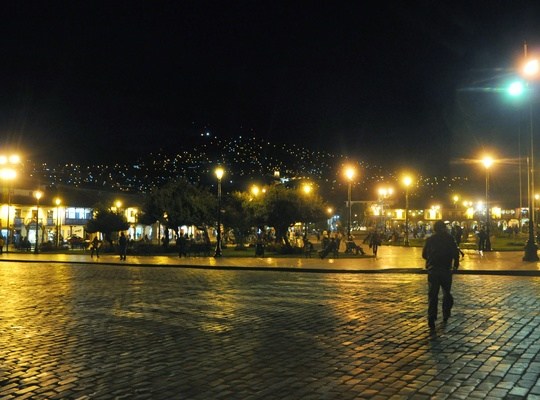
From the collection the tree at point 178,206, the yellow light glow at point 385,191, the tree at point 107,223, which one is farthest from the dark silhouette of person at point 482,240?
the yellow light glow at point 385,191

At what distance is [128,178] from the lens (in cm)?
8031

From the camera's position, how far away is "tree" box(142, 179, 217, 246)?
4503cm

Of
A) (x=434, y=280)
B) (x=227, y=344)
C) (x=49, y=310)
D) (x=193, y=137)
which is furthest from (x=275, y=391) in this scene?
(x=193, y=137)

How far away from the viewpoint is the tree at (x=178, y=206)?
45.0 metres

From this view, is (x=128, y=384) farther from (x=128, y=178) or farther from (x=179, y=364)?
(x=128, y=178)

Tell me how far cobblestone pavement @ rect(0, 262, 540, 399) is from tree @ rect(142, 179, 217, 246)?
29428 mm

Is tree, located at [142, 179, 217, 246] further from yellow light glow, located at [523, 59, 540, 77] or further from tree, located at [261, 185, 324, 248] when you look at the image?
yellow light glow, located at [523, 59, 540, 77]

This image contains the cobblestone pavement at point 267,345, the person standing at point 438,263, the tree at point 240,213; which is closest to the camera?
the cobblestone pavement at point 267,345

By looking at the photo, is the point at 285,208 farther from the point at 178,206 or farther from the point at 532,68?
the point at 532,68

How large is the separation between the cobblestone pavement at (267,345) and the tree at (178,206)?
29428 mm

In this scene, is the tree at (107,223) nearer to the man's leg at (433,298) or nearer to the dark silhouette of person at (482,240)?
the dark silhouette of person at (482,240)

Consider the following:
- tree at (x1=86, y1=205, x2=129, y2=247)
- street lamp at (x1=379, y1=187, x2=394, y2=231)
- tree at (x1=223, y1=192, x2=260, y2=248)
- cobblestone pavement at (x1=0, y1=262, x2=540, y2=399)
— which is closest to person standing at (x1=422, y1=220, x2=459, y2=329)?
cobblestone pavement at (x1=0, y1=262, x2=540, y2=399)

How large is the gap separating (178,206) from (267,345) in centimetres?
3718

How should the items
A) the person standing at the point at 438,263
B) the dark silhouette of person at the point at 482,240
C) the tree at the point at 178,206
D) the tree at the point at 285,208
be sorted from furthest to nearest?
1. the tree at the point at 178,206
2. the tree at the point at 285,208
3. the dark silhouette of person at the point at 482,240
4. the person standing at the point at 438,263
